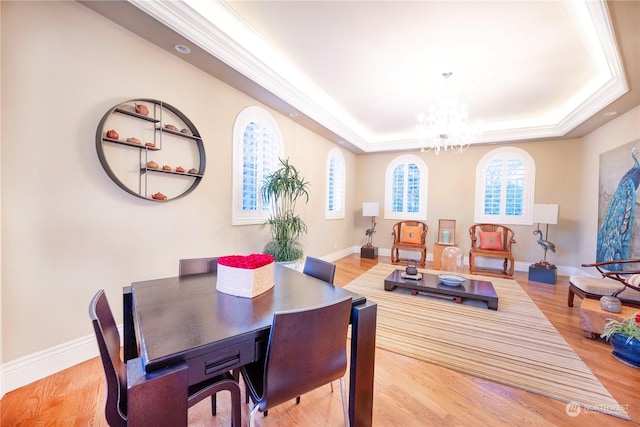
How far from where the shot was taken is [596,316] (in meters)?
2.44

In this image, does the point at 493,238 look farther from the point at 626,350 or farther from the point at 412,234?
the point at 626,350

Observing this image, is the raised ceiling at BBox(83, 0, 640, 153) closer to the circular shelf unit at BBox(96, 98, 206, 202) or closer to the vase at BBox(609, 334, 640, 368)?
the circular shelf unit at BBox(96, 98, 206, 202)

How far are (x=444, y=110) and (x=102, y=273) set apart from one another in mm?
4279

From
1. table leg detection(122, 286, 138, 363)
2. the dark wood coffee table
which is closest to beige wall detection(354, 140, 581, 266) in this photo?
the dark wood coffee table

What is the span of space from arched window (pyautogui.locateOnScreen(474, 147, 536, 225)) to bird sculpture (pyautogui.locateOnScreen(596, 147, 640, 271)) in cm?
148

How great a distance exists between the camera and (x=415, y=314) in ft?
9.84

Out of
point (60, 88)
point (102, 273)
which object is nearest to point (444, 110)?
point (60, 88)

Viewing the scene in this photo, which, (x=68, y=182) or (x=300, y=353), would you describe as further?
(x=68, y=182)

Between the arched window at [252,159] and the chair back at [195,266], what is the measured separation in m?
1.41

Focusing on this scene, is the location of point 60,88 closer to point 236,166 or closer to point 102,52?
point 102,52

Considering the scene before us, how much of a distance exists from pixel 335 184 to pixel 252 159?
280 centimetres

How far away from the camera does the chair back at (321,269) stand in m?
1.84

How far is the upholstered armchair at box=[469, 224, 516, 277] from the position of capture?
4839 mm

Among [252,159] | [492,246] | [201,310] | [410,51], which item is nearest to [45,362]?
[201,310]
